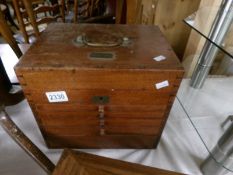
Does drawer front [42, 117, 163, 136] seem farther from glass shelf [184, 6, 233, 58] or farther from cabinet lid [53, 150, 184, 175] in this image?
glass shelf [184, 6, 233, 58]

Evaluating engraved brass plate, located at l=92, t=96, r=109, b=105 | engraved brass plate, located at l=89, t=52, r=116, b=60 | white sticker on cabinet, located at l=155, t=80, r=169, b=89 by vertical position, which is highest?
engraved brass plate, located at l=89, t=52, r=116, b=60

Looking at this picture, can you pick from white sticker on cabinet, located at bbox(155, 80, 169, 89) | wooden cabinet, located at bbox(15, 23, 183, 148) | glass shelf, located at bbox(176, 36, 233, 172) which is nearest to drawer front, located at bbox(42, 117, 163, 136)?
wooden cabinet, located at bbox(15, 23, 183, 148)

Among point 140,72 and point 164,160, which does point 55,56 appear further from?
point 164,160

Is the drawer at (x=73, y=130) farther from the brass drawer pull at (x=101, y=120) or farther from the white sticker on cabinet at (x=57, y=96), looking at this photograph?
the white sticker on cabinet at (x=57, y=96)

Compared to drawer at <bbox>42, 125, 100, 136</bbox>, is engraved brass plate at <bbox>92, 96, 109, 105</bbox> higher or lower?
higher

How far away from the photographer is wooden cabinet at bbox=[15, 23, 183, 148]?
442 mm

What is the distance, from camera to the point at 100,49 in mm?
507

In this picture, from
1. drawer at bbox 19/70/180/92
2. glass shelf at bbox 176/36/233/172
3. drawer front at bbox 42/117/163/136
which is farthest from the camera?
glass shelf at bbox 176/36/233/172

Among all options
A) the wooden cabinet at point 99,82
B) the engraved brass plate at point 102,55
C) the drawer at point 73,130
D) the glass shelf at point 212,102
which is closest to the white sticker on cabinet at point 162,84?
the wooden cabinet at point 99,82

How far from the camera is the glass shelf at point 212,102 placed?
743mm

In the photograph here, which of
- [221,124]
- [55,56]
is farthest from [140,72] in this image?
[221,124]

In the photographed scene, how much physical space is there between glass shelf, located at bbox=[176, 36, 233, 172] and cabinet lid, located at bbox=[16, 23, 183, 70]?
367 mm

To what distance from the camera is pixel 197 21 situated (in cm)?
68

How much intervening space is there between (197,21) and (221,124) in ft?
1.48
